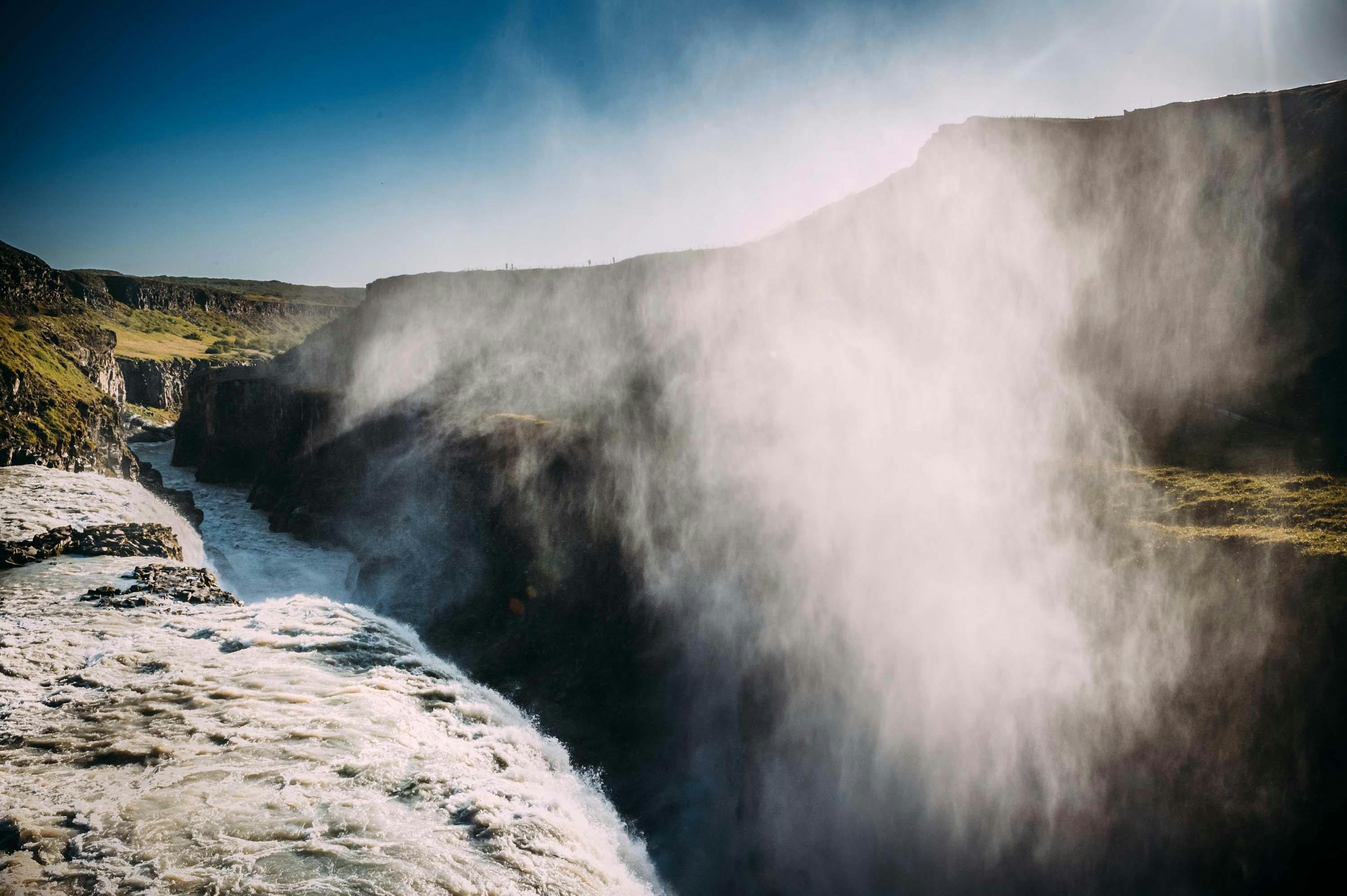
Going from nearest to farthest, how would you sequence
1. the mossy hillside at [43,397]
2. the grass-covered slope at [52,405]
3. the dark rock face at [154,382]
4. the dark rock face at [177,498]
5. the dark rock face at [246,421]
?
1. the grass-covered slope at [52,405]
2. the mossy hillside at [43,397]
3. the dark rock face at [177,498]
4. the dark rock face at [246,421]
5. the dark rock face at [154,382]

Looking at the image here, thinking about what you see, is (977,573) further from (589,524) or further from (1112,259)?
(1112,259)

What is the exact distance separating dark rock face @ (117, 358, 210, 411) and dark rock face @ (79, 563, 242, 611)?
5813cm

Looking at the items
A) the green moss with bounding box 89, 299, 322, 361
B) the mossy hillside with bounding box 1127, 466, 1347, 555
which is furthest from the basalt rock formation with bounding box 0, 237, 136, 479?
the green moss with bounding box 89, 299, 322, 361

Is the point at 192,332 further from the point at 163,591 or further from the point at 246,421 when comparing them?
the point at 163,591

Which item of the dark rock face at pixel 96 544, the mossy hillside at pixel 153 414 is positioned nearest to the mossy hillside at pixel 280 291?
the mossy hillside at pixel 153 414

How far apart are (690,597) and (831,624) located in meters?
4.16

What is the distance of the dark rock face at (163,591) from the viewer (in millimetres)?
11562

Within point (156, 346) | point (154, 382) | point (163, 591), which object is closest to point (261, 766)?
point (163, 591)

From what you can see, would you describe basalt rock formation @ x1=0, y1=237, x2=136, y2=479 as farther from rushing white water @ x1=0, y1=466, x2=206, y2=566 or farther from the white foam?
the white foam

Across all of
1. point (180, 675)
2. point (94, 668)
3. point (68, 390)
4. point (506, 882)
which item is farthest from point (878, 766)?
point (68, 390)

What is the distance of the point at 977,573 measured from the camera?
45.3 ft

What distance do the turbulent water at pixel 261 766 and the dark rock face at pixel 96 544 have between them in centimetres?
72

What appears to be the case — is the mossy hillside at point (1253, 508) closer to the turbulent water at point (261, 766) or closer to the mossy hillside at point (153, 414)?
the turbulent water at point (261, 766)

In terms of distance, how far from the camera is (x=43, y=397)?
21.7 m
